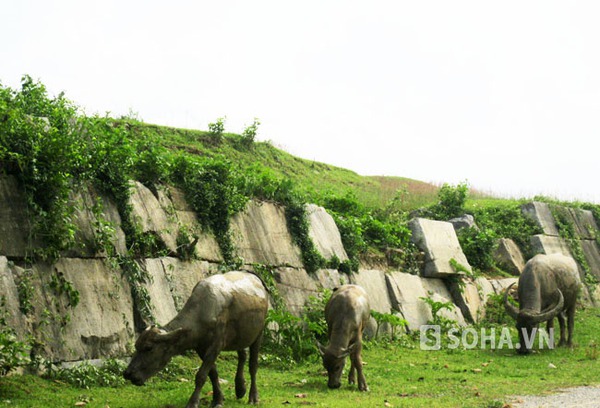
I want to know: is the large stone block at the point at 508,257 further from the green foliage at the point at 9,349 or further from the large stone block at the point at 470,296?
the green foliage at the point at 9,349

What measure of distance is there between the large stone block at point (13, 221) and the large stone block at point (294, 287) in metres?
5.72

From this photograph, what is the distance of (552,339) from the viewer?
15.8 meters

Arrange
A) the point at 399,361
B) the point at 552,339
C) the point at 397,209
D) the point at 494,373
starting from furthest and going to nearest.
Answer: the point at 397,209 < the point at 552,339 < the point at 399,361 < the point at 494,373

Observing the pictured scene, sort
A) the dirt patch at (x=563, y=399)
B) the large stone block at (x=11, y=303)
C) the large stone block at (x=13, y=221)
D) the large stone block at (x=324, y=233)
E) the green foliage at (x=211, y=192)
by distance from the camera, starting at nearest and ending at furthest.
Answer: the large stone block at (x=11, y=303), the dirt patch at (x=563, y=399), the large stone block at (x=13, y=221), the green foliage at (x=211, y=192), the large stone block at (x=324, y=233)

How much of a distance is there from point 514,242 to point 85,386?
57.3 ft

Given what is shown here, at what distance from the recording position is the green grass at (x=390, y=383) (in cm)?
821

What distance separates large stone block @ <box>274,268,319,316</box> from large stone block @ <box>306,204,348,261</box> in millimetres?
1085

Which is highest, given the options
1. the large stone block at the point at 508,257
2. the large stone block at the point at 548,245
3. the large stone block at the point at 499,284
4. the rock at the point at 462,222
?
the rock at the point at 462,222

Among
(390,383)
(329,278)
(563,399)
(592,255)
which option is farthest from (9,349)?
(592,255)

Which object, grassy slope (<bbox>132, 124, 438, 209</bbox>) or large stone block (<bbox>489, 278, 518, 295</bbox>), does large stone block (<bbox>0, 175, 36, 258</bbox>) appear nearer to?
grassy slope (<bbox>132, 124, 438, 209</bbox>)

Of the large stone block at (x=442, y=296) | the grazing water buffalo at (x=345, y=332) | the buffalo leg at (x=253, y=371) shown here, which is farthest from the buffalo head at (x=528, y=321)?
the buffalo leg at (x=253, y=371)

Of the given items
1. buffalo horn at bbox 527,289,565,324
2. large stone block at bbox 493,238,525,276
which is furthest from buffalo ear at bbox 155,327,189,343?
large stone block at bbox 493,238,525,276

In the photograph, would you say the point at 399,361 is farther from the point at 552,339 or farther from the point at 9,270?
the point at 9,270

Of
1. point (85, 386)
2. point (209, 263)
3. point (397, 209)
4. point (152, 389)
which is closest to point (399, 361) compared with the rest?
point (209, 263)
